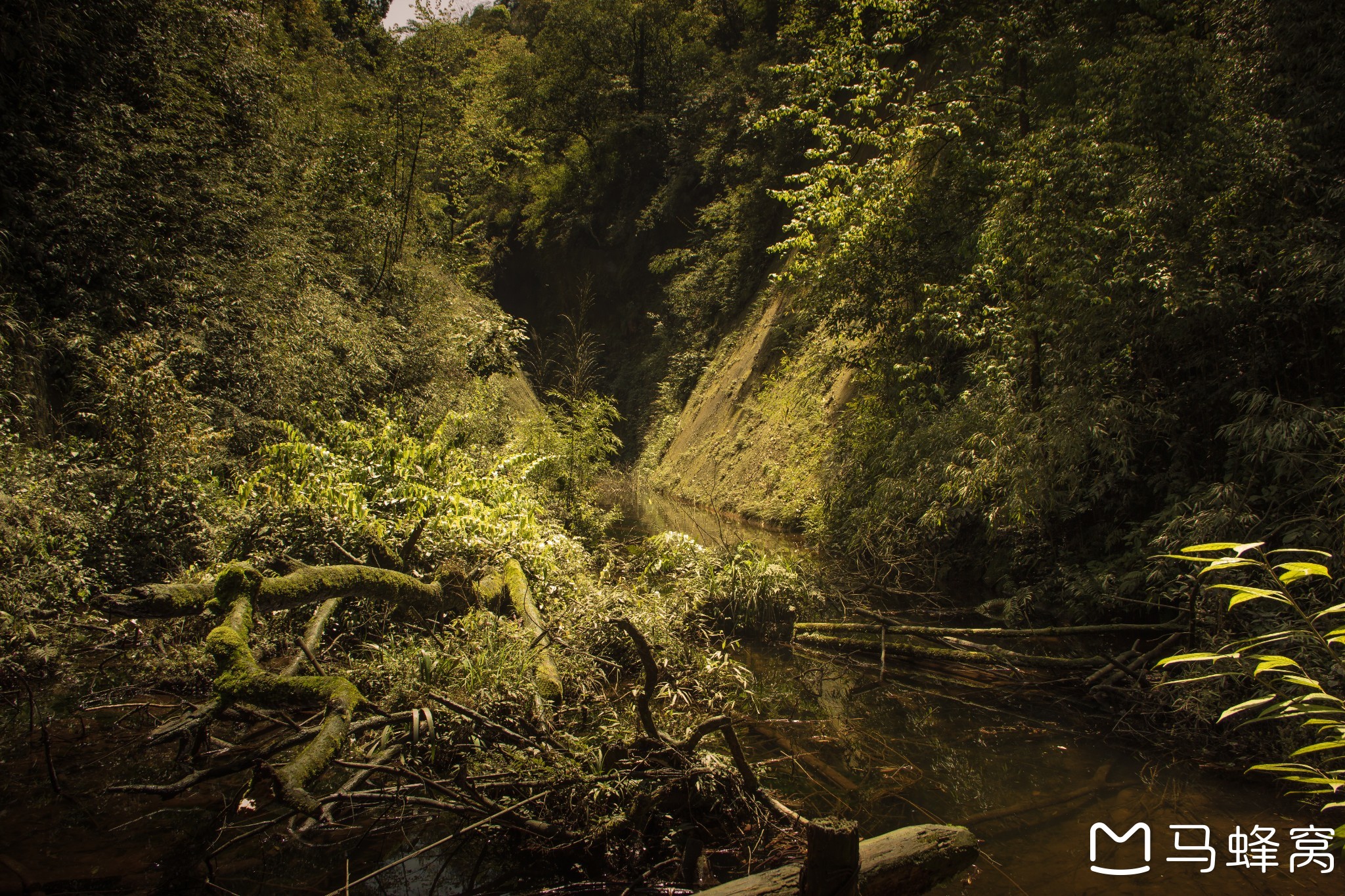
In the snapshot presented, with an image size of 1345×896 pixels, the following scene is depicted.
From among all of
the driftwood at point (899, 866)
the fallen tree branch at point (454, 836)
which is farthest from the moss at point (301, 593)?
the driftwood at point (899, 866)

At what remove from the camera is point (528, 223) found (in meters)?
32.4

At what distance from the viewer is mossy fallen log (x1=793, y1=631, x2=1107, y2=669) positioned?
18.0 ft

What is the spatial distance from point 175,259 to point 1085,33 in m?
11.7

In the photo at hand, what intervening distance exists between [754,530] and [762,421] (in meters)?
3.58

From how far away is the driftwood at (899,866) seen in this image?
2.27m

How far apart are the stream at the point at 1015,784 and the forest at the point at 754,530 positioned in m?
0.04

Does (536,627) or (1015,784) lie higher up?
(536,627)

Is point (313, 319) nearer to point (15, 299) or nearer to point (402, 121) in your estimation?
point (15, 299)

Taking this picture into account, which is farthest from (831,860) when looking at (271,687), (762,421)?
(762,421)

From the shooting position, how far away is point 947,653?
6004 mm

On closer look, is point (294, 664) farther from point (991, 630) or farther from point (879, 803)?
point (991, 630)

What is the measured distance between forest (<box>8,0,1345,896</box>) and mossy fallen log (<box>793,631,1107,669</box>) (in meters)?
0.05

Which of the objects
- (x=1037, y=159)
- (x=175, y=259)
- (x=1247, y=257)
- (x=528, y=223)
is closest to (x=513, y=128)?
(x=528, y=223)

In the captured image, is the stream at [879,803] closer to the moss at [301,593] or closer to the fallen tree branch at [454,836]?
the fallen tree branch at [454,836]
